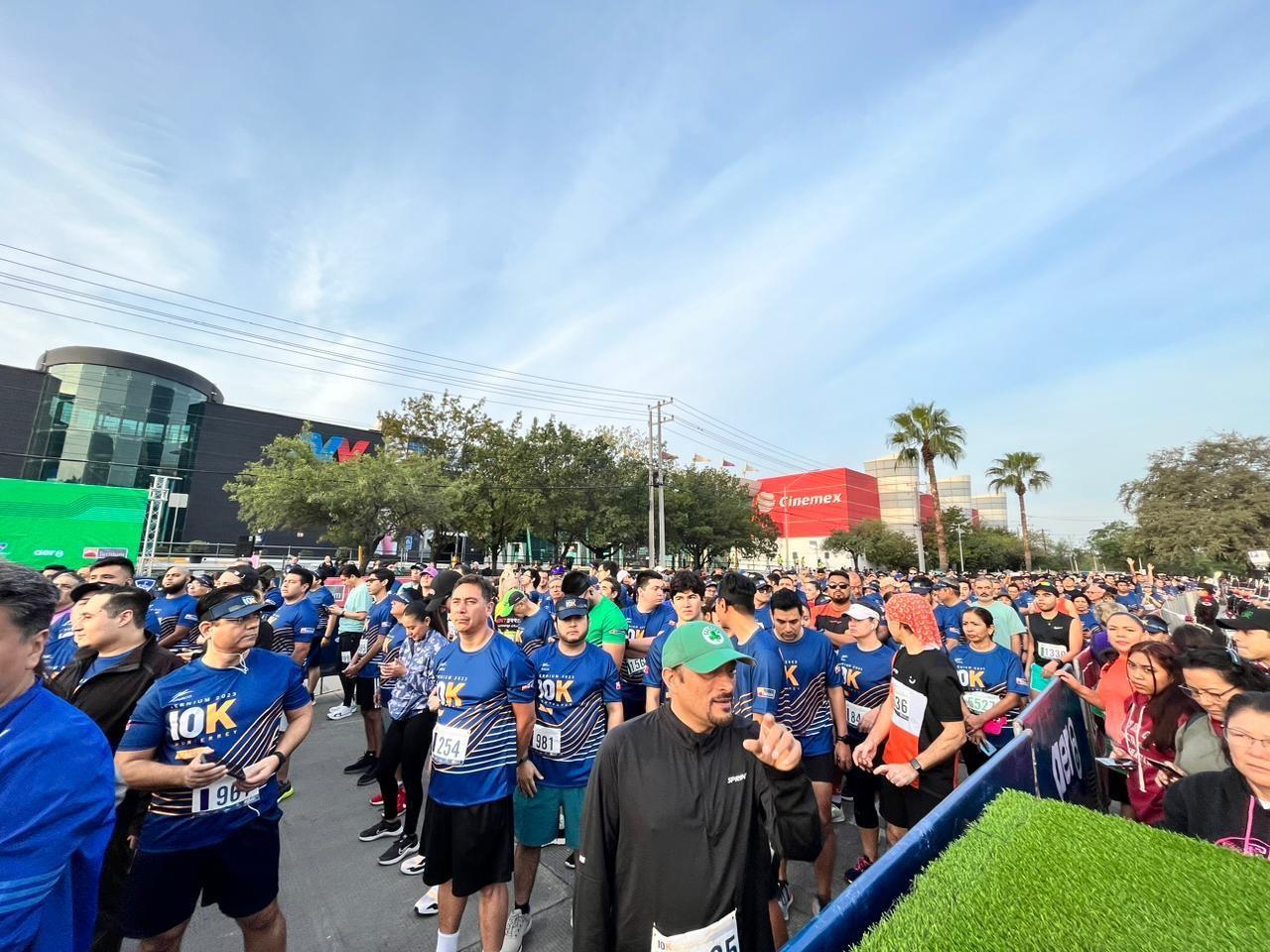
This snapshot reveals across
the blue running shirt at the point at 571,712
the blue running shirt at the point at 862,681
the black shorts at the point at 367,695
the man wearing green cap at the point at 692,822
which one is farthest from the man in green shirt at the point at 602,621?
the man wearing green cap at the point at 692,822

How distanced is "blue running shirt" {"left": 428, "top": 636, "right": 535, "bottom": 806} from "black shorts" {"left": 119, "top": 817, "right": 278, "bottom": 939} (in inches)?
32.9

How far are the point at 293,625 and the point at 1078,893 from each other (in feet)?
23.4

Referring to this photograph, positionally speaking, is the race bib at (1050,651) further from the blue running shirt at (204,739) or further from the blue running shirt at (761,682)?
the blue running shirt at (204,739)

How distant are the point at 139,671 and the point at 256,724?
0.92 metres

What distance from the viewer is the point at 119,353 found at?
37.9 meters

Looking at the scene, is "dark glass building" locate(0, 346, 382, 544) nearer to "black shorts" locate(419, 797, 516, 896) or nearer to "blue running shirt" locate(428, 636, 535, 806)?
"blue running shirt" locate(428, 636, 535, 806)

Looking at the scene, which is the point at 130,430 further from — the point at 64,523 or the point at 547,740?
the point at 547,740

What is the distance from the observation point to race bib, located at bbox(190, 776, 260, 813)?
102 inches

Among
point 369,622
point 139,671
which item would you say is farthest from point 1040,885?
point 369,622

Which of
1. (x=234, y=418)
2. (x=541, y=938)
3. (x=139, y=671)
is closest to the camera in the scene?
(x=139, y=671)

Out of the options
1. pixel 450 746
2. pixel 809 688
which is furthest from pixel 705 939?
pixel 809 688

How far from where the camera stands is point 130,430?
126 feet

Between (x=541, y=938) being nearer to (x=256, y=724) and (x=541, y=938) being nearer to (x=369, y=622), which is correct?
(x=256, y=724)

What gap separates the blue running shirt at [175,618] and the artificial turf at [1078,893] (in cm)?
713
